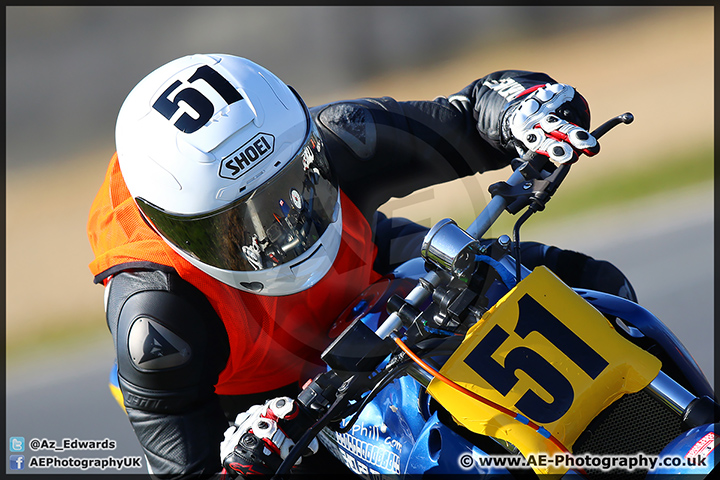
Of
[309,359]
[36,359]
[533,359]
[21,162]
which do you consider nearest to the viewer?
[533,359]

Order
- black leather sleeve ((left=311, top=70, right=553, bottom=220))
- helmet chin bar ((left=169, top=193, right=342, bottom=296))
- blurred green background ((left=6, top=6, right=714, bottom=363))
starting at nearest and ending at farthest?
helmet chin bar ((left=169, top=193, right=342, bottom=296)) < black leather sleeve ((left=311, top=70, right=553, bottom=220)) < blurred green background ((left=6, top=6, right=714, bottom=363))

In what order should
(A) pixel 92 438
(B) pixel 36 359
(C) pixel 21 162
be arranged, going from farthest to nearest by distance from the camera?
(C) pixel 21 162
(B) pixel 36 359
(A) pixel 92 438

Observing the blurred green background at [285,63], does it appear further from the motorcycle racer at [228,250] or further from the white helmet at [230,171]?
the white helmet at [230,171]

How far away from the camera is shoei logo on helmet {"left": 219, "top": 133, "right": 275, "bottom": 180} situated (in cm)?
164

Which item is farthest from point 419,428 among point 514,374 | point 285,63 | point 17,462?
point 285,63

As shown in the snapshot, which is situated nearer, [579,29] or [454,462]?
[454,462]

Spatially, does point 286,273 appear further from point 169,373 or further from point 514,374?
point 514,374

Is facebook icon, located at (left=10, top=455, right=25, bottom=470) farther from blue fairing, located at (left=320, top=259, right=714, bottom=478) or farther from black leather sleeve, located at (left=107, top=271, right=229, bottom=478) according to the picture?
blue fairing, located at (left=320, top=259, right=714, bottom=478)

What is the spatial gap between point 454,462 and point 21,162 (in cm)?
630

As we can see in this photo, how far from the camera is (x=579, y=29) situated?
6.63 m

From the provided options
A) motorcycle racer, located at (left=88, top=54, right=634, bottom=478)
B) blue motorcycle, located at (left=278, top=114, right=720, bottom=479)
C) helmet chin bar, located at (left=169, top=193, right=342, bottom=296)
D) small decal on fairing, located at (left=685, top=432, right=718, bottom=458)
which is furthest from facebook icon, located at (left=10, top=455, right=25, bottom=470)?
small decal on fairing, located at (left=685, top=432, right=718, bottom=458)

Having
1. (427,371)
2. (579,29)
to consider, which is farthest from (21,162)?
(427,371)

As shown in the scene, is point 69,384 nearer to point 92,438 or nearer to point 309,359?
point 92,438

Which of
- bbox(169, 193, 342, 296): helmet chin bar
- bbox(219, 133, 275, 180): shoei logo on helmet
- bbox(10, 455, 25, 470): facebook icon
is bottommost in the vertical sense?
bbox(10, 455, 25, 470): facebook icon
